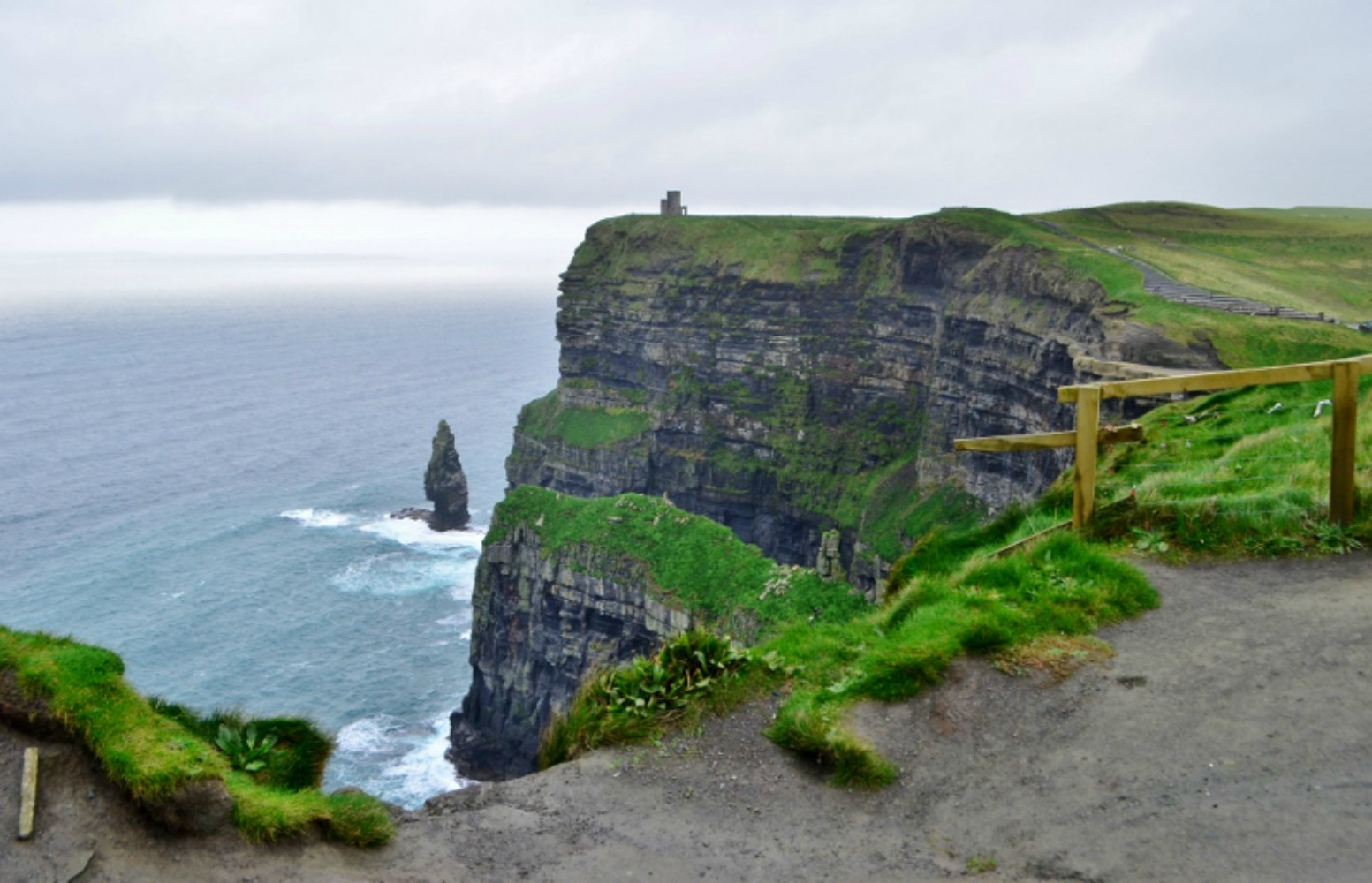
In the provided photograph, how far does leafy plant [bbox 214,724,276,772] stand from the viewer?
32.4 feet

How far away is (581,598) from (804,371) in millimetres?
36235

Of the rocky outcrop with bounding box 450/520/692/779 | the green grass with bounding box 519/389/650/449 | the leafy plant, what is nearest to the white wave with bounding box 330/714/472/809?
the rocky outcrop with bounding box 450/520/692/779

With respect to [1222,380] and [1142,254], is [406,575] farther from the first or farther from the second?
[1222,380]

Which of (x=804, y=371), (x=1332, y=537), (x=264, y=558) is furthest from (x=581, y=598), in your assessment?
(x=264, y=558)

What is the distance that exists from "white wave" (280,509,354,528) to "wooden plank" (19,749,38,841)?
9699cm

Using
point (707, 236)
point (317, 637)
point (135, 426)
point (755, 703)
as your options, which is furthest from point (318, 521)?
point (755, 703)

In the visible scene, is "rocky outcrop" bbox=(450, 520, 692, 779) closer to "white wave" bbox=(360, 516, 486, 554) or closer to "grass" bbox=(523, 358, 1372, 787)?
"grass" bbox=(523, 358, 1372, 787)

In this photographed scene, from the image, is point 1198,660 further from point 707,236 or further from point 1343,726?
point 707,236

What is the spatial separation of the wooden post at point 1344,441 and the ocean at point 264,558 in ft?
88.3

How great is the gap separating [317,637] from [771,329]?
142 feet

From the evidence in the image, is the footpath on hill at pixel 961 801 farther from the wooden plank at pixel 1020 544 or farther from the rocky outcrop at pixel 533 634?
the rocky outcrop at pixel 533 634

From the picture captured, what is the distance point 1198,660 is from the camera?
11.3 metres

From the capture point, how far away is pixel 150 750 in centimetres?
864

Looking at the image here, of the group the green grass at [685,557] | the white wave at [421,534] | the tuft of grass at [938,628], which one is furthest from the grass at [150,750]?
the white wave at [421,534]
